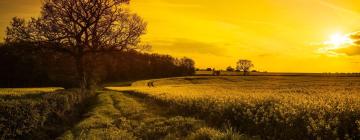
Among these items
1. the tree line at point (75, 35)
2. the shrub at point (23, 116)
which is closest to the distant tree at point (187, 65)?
the tree line at point (75, 35)

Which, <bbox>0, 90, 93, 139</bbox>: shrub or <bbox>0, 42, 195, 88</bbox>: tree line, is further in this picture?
<bbox>0, 42, 195, 88</bbox>: tree line

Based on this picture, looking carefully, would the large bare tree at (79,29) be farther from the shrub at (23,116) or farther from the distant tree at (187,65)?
the distant tree at (187,65)

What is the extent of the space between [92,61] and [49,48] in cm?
1153

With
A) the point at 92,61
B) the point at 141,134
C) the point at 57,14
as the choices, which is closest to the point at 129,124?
the point at 141,134

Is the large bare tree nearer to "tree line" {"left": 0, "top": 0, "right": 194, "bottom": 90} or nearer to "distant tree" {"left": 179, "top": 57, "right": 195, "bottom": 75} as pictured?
"tree line" {"left": 0, "top": 0, "right": 194, "bottom": 90}

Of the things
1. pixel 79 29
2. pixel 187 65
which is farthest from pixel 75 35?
pixel 187 65

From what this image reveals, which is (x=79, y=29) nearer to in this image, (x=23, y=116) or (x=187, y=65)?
(x=23, y=116)

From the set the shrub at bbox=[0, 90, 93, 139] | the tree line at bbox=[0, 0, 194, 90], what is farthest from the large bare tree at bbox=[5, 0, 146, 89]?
the shrub at bbox=[0, 90, 93, 139]

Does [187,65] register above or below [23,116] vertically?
above

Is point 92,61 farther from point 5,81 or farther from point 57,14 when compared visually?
point 5,81

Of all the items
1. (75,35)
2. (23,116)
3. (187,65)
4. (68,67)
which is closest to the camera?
(23,116)

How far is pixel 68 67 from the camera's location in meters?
65.4

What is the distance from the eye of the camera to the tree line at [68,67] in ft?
117

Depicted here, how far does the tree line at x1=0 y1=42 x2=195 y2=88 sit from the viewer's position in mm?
35516
